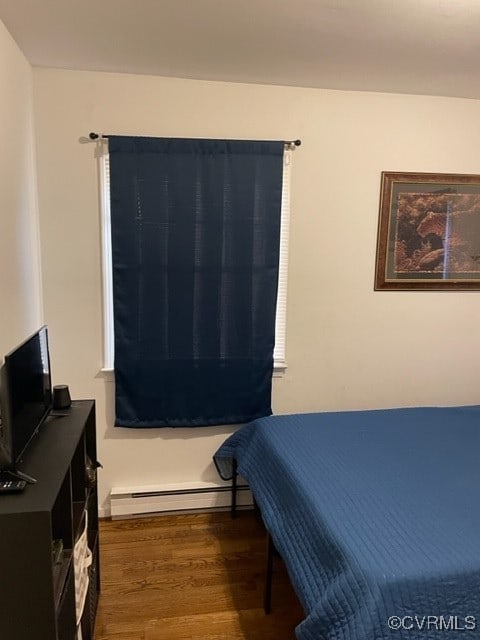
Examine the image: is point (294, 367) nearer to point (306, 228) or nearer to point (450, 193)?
point (306, 228)

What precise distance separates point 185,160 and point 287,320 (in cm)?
106

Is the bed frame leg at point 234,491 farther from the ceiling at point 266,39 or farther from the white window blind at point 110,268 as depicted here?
the ceiling at point 266,39

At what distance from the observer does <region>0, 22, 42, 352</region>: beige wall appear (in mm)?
2088

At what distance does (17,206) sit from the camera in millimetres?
2307

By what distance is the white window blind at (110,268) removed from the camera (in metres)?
2.71

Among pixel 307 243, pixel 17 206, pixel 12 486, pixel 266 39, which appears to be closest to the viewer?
pixel 12 486

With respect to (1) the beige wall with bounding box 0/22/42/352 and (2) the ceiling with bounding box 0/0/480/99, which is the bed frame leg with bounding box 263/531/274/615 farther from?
(2) the ceiling with bounding box 0/0/480/99

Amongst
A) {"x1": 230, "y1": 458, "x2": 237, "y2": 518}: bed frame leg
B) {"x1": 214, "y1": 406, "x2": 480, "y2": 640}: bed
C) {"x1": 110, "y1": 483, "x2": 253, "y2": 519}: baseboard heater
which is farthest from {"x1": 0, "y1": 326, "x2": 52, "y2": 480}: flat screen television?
{"x1": 230, "y1": 458, "x2": 237, "y2": 518}: bed frame leg

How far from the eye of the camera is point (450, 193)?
3.03 metres

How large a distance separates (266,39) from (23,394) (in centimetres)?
173

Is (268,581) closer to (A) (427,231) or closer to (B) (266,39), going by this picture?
(A) (427,231)

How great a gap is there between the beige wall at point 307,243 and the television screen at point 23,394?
899mm

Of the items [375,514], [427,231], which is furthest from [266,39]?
[375,514]

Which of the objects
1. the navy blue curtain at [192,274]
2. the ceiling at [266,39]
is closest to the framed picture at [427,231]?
the ceiling at [266,39]
